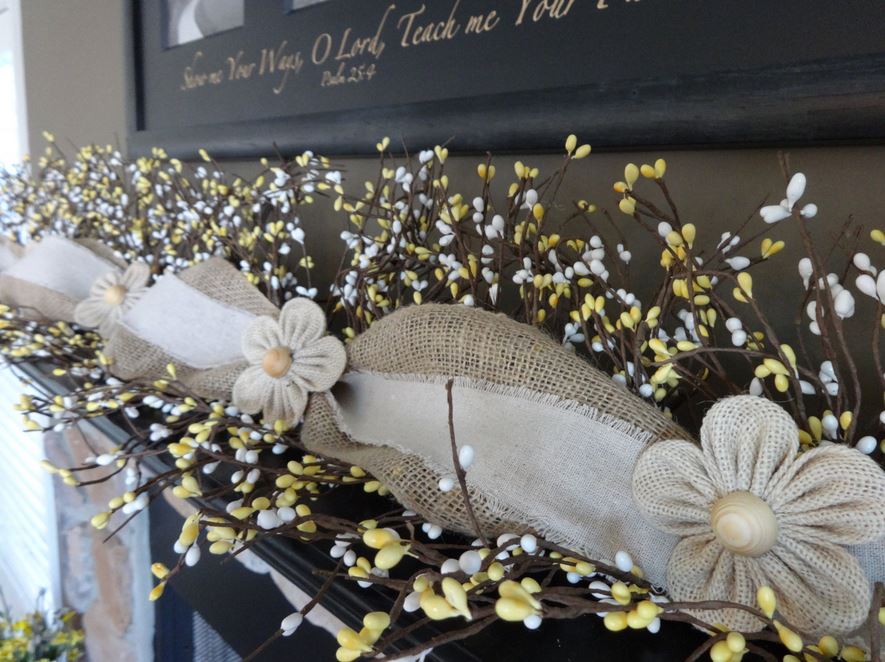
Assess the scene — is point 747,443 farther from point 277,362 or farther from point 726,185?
point 277,362

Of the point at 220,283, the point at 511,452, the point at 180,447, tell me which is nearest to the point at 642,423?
the point at 511,452

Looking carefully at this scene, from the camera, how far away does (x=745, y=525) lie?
28 centimetres

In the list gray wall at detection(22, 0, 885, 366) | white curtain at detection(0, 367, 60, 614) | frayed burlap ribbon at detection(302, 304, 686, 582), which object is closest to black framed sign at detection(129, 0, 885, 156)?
gray wall at detection(22, 0, 885, 366)

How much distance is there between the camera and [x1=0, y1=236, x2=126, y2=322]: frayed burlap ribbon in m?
0.82

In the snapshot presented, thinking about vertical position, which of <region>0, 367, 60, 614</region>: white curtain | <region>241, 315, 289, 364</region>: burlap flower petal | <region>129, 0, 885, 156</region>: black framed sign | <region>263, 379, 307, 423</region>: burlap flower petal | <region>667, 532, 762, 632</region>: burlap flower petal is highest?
<region>129, 0, 885, 156</region>: black framed sign

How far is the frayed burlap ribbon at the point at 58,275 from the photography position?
2.70 feet

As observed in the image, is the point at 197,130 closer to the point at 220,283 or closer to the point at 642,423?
the point at 220,283

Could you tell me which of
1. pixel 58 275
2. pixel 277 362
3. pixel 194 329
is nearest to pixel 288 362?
pixel 277 362

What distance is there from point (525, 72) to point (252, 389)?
32 centimetres

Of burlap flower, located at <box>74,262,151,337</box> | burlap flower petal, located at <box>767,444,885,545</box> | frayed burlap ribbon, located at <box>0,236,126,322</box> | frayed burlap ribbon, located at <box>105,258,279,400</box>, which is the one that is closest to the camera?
burlap flower petal, located at <box>767,444,885,545</box>

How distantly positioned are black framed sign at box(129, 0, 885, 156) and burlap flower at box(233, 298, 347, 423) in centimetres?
19

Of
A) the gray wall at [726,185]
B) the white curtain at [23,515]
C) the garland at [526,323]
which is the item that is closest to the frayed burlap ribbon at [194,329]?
the garland at [526,323]

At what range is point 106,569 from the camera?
42.0 inches

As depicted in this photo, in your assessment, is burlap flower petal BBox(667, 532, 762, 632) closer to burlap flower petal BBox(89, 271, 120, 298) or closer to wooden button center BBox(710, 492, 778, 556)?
wooden button center BBox(710, 492, 778, 556)
